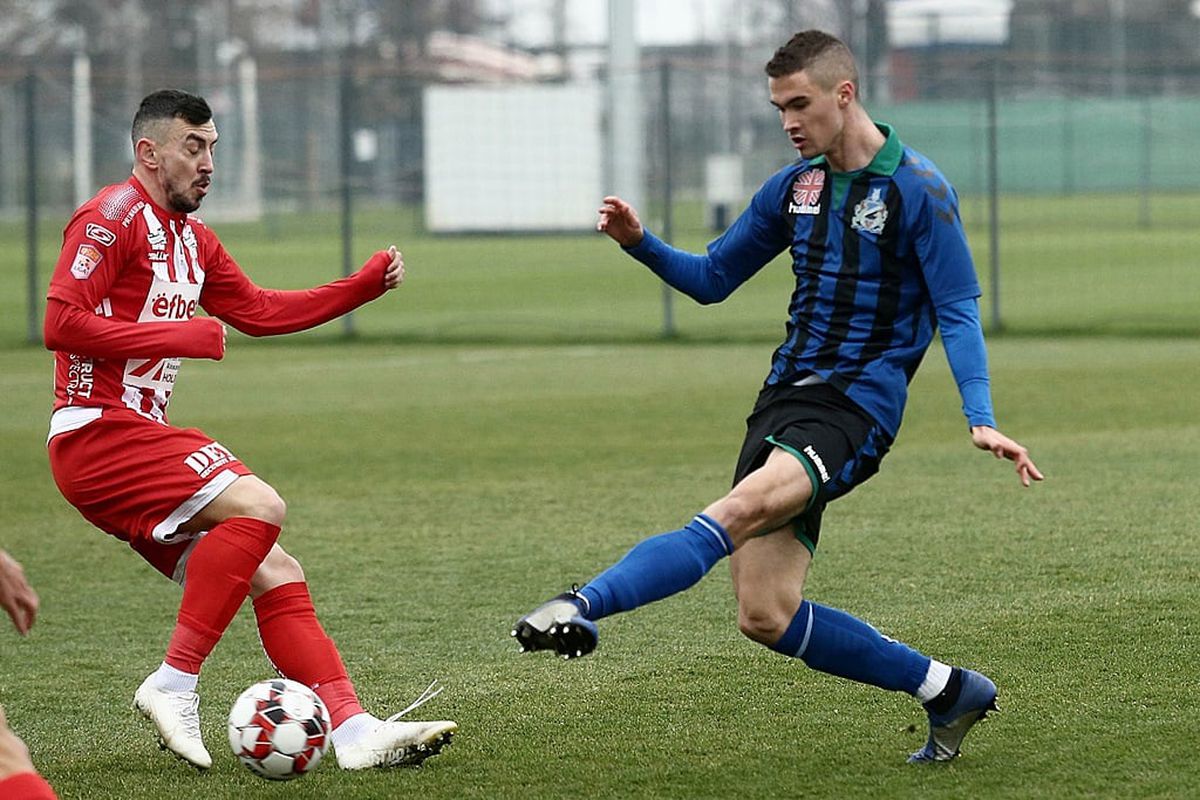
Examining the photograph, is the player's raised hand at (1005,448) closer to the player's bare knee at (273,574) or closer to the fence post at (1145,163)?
the player's bare knee at (273,574)

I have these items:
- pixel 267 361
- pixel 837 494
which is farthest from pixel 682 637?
pixel 267 361

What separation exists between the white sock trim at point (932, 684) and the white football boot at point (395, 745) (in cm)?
124

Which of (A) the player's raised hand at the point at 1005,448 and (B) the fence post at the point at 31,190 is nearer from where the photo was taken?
(A) the player's raised hand at the point at 1005,448

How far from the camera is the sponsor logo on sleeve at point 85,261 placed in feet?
16.6

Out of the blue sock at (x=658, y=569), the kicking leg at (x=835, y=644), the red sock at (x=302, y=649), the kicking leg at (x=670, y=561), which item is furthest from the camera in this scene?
the red sock at (x=302, y=649)

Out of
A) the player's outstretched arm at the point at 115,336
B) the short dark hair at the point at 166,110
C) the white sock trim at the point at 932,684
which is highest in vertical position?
the short dark hair at the point at 166,110

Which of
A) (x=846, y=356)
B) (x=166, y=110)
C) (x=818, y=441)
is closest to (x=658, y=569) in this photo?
(x=818, y=441)

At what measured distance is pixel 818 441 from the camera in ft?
15.8

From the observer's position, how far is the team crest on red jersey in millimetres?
5160

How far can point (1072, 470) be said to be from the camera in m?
9.94

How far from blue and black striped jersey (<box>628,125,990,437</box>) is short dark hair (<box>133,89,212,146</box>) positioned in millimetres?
1686

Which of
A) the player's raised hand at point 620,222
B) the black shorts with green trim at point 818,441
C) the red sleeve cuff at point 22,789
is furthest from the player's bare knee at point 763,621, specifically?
the red sleeve cuff at point 22,789

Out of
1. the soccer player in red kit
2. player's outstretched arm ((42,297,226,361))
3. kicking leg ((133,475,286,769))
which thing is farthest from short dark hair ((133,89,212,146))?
kicking leg ((133,475,286,769))

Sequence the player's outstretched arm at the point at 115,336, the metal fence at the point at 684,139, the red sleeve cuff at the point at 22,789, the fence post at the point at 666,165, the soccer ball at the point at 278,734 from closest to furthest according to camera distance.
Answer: the red sleeve cuff at the point at 22,789 → the soccer ball at the point at 278,734 → the player's outstretched arm at the point at 115,336 → the fence post at the point at 666,165 → the metal fence at the point at 684,139
